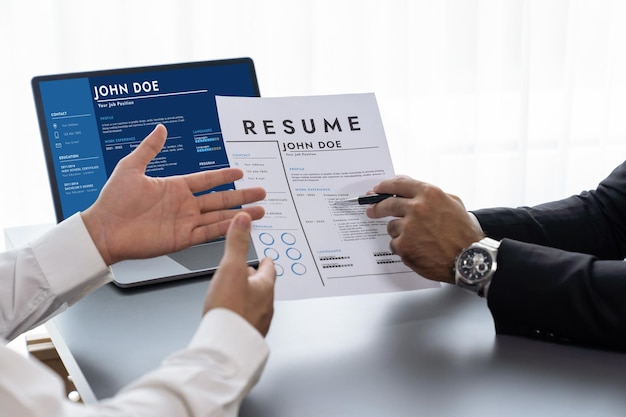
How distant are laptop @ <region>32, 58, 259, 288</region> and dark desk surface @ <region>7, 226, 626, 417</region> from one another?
0.21m

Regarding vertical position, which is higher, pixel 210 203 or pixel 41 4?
pixel 41 4

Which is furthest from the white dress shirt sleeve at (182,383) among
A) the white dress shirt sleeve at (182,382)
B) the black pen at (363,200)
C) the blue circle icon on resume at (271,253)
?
the black pen at (363,200)

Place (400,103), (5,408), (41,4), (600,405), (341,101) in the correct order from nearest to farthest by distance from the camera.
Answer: (5,408) → (600,405) → (341,101) → (41,4) → (400,103)

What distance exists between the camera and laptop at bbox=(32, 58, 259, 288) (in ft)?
4.49

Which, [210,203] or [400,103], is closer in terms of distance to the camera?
[210,203]

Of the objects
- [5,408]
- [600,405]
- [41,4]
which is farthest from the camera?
[41,4]

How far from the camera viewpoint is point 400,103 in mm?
3141

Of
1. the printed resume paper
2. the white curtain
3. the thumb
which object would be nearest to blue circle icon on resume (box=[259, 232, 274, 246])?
the printed resume paper

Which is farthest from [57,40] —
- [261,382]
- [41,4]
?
Result: [261,382]

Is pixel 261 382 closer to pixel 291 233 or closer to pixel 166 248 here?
pixel 291 233

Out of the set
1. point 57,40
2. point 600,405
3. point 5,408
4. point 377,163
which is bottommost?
point 600,405

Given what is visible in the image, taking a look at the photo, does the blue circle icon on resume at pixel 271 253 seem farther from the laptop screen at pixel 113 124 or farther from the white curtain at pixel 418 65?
the white curtain at pixel 418 65

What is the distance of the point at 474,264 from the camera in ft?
3.71

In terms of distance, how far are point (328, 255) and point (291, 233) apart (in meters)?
0.06
